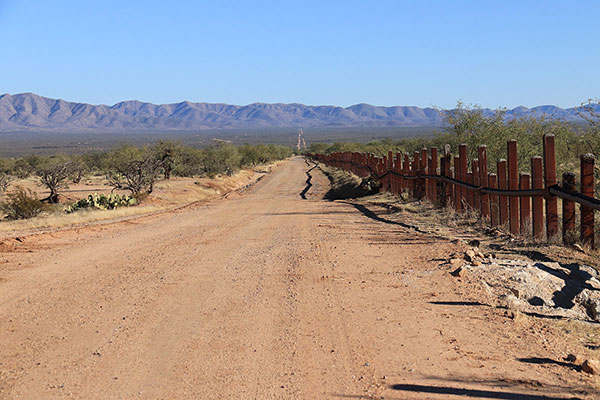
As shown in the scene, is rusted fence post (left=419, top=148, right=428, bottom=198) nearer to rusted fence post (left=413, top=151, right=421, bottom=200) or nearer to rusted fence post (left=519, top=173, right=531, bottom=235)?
rusted fence post (left=413, top=151, right=421, bottom=200)

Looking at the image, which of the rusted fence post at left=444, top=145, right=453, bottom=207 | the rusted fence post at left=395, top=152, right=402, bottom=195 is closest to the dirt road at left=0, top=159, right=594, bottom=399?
the rusted fence post at left=444, top=145, right=453, bottom=207

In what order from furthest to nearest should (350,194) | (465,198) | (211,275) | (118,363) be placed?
(350,194) < (465,198) < (211,275) < (118,363)

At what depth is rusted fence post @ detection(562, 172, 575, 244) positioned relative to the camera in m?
10.3

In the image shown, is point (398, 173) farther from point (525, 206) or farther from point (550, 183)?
point (550, 183)

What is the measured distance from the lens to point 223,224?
17078 millimetres

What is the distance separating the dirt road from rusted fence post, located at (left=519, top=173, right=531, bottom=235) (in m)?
1.59

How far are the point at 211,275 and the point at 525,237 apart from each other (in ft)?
17.6

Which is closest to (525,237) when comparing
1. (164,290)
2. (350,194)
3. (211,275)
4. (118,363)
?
(211,275)

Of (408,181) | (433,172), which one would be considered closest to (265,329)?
(433,172)

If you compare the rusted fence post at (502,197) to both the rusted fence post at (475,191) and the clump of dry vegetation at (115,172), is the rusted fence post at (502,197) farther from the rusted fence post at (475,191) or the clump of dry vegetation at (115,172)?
the clump of dry vegetation at (115,172)

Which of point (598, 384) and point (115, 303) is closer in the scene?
point (598, 384)

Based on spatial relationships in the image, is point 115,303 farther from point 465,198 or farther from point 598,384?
point 465,198

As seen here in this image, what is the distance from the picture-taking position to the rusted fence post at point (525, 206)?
11523 millimetres

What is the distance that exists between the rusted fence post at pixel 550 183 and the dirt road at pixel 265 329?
68.4 inches
